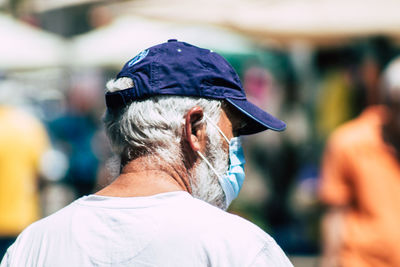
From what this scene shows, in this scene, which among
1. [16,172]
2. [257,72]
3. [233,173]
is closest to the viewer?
[233,173]

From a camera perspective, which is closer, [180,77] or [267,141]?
[180,77]

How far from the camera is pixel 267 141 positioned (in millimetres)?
8141

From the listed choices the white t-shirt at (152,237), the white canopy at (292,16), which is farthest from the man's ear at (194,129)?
the white canopy at (292,16)

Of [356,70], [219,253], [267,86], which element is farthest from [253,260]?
[267,86]

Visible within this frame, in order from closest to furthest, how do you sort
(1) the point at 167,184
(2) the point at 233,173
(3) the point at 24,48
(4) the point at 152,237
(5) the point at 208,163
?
(4) the point at 152,237 → (1) the point at 167,184 → (5) the point at 208,163 → (2) the point at 233,173 → (3) the point at 24,48

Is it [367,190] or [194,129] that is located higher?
[194,129]

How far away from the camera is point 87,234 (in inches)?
67.0

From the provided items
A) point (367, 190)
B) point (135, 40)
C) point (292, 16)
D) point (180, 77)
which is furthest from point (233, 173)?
point (135, 40)

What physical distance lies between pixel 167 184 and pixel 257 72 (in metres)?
5.79

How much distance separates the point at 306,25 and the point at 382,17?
1.84 feet

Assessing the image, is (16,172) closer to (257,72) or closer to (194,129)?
(257,72)

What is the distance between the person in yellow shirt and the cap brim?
12.1 ft

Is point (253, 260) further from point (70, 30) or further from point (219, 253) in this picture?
point (70, 30)

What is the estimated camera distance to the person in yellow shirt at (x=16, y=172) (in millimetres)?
5398
